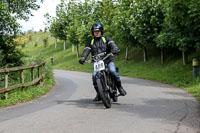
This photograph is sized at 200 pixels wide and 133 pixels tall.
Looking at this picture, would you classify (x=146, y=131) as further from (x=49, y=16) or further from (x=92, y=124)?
(x=49, y=16)

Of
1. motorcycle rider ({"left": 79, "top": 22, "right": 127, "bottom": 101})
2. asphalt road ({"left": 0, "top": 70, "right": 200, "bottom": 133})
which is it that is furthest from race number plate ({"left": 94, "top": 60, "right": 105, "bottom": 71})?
asphalt road ({"left": 0, "top": 70, "right": 200, "bottom": 133})

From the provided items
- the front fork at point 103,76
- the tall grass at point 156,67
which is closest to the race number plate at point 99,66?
the front fork at point 103,76

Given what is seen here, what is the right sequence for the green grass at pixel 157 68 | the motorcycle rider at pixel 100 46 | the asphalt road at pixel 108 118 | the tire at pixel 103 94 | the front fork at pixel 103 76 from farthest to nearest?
the green grass at pixel 157 68 → the motorcycle rider at pixel 100 46 → the front fork at pixel 103 76 → the tire at pixel 103 94 → the asphalt road at pixel 108 118

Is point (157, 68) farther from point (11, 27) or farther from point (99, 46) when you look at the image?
point (99, 46)

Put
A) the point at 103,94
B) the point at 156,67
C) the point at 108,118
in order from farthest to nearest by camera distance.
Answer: the point at 156,67, the point at 103,94, the point at 108,118

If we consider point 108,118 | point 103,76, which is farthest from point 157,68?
point 108,118

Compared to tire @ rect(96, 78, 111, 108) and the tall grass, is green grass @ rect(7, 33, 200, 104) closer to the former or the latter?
the tall grass

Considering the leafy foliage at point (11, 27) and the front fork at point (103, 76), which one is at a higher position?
the leafy foliage at point (11, 27)

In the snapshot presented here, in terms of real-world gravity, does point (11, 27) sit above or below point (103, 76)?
above

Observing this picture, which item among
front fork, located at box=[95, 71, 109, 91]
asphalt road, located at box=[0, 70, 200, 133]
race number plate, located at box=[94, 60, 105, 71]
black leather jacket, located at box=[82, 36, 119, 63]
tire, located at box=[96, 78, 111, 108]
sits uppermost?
black leather jacket, located at box=[82, 36, 119, 63]

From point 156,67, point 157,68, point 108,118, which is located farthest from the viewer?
point 156,67

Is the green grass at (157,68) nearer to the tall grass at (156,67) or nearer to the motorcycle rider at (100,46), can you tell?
the tall grass at (156,67)

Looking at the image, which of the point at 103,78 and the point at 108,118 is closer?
the point at 108,118

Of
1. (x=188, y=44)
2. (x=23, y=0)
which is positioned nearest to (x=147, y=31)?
(x=188, y=44)
